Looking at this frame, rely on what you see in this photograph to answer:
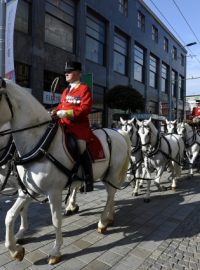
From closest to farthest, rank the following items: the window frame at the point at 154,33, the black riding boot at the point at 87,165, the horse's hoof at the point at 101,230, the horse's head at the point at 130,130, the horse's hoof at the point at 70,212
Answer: the black riding boot at the point at 87,165
the horse's hoof at the point at 101,230
the horse's hoof at the point at 70,212
the horse's head at the point at 130,130
the window frame at the point at 154,33

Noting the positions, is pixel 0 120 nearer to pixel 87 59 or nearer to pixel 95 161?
pixel 95 161

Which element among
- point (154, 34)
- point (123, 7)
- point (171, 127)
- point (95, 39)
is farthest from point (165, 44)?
point (171, 127)

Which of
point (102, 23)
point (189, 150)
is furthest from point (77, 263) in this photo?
point (102, 23)

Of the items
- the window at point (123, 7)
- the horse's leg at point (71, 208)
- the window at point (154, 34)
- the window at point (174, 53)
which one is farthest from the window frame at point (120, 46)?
the horse's leg at point (71, 208)

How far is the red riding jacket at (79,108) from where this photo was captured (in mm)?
3617

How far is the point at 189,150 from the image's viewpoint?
10.6 meters

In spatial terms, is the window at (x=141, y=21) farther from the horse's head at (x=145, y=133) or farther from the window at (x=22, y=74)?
the horse's head at (x=145, y=133)

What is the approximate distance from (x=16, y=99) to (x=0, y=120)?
1.00ft

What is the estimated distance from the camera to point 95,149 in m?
4.15

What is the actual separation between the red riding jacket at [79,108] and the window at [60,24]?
14386 millimetres

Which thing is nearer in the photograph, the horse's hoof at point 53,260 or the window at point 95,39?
the horse's hoof at point 53,260

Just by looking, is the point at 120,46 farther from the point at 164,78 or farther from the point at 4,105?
the point at 4,105

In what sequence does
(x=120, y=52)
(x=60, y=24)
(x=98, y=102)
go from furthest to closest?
1. (x=120, y=52)
2. (x=98, y=102)
3. (x=60, y=24)

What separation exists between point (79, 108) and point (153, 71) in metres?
31.2
